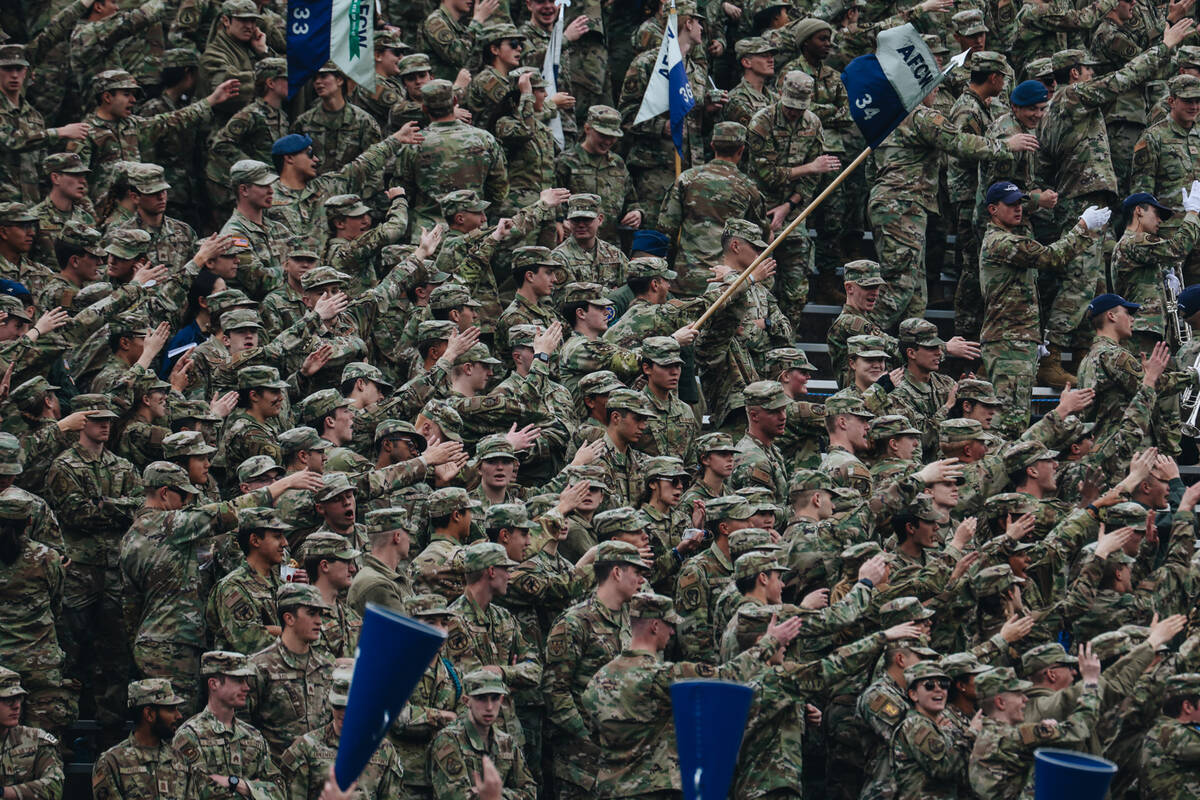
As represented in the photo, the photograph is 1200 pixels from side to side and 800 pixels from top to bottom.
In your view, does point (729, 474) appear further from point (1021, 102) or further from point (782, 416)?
point (1021, 102)

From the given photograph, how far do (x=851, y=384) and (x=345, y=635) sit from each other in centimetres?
498

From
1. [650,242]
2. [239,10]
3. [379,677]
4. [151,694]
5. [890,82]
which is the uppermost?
[890,82]

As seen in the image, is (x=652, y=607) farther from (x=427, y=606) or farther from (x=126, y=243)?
(x=126, y=243)

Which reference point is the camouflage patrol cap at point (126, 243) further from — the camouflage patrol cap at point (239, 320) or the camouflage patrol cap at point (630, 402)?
the camouflage patrol cap at point (630, 402)

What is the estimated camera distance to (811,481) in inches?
537

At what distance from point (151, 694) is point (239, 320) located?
11.3 ft

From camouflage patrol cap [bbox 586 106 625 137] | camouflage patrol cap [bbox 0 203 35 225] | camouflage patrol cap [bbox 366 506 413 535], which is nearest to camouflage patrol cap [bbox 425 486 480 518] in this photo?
camouflage patrol cap [bbox 366 506 413 535]

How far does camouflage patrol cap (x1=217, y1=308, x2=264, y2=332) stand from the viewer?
1461 centimetres

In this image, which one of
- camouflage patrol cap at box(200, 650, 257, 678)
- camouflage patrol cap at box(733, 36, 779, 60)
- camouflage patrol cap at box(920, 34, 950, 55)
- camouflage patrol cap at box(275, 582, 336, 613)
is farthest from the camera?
camouflage patrol cap at box(920, 34, 950, 55)

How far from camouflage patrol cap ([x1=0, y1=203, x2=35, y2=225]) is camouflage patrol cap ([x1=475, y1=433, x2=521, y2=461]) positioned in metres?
4.20

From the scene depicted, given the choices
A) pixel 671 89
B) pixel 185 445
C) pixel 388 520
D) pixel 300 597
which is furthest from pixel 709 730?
pixel 671 89

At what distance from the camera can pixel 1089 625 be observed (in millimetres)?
14078

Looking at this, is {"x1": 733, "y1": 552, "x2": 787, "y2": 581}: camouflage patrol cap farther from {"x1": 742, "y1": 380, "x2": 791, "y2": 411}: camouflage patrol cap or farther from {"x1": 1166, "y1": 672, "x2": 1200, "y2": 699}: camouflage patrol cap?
{"x1": 1166, "y1": 672, "x2": 1200, "y2": 699}: camouflage patrol cap

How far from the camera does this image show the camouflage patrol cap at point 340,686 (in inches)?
446
